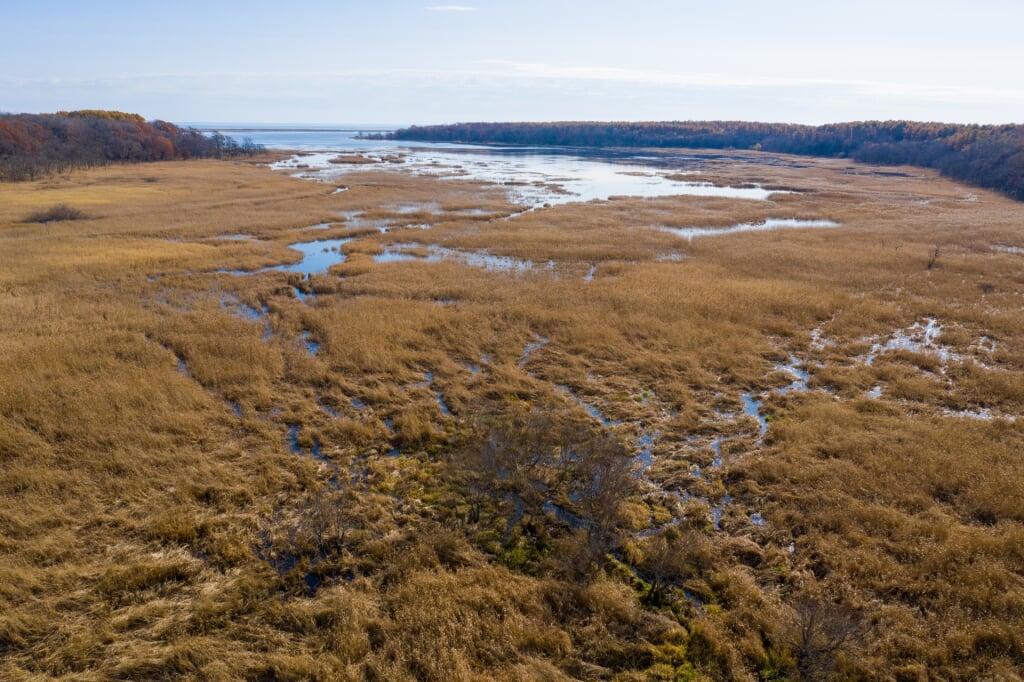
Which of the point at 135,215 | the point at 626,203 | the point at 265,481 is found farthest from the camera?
the point at 626,203

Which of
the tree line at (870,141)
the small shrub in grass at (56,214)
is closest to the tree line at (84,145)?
the small shrub in grass at (56,214)

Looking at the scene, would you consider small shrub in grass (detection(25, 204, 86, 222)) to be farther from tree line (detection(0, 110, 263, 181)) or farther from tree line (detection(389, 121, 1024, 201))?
tree line (detection(389, 121, 1024, 201))

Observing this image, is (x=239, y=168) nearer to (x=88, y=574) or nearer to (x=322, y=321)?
(x=322, y=321)

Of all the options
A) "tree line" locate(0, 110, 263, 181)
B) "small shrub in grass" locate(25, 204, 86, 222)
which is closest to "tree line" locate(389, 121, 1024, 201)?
"small shrub in grass" locate(25, 204, 86, 222)

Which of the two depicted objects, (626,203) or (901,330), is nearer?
(901,330)

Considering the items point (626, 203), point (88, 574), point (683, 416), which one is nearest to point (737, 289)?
point (683, 416)

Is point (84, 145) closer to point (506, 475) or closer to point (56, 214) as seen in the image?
point (56, 214)
